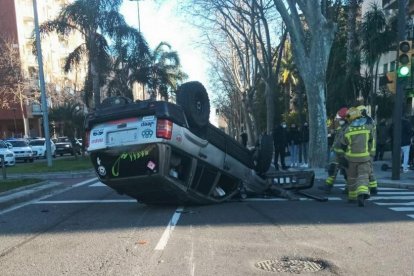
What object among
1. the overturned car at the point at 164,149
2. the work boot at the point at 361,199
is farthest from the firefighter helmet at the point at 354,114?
the overturned car at the point at 164,149

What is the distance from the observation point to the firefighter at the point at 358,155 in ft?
30.9

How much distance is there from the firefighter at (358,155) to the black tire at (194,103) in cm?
295

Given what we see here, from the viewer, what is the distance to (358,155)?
31.6 feet

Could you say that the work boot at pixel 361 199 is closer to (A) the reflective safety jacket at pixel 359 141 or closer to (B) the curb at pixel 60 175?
(A) the reflective safety jacket at pixel 359 141

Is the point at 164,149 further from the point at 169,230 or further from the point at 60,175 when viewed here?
the point at 60,175

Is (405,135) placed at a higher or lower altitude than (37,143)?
higher

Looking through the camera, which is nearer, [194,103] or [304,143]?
[194,103]

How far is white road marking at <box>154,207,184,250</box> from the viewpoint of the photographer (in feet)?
21.5

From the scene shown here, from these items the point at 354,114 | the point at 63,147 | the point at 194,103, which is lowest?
the point at 63,147

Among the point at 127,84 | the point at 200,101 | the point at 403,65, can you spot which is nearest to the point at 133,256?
the point at 200,101

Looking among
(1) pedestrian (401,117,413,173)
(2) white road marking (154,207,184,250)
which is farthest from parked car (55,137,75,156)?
(2) white road marking (154,207,184,250)

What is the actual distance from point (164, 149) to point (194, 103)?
139 centimetres

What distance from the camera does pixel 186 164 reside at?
29.8 feet

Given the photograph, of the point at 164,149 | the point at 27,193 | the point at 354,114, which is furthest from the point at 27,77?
the point at 354,114
